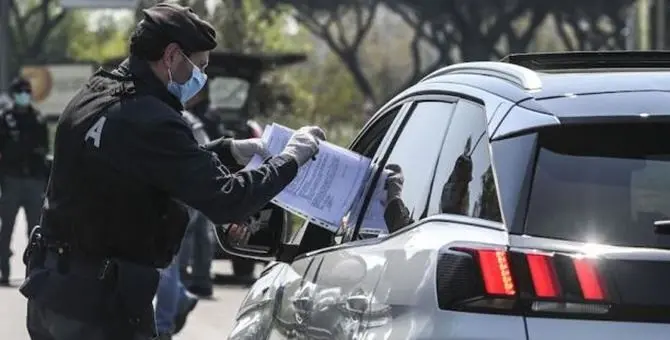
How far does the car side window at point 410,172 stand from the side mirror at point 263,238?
527 millimetres

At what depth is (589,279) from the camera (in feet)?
10.8

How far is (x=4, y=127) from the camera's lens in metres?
13.3

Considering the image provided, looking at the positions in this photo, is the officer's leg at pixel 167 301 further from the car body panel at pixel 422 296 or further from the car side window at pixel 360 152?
the car body panel at pixel 422 296

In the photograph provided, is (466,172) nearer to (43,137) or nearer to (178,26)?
(178,26)

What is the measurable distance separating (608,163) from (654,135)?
13cm

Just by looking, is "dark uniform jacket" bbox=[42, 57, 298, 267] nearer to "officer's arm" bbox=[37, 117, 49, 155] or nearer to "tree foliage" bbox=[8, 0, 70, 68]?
"officer's arm" bbox=[37, 117, 49, 155]

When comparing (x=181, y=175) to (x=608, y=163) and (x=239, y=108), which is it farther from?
(x=239, y=108)

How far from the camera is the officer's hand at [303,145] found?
443 centimetres

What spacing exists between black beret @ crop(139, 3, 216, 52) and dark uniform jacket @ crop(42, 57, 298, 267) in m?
0.12

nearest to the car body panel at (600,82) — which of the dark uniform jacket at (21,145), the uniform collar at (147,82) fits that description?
the uniform collar at (147,82)

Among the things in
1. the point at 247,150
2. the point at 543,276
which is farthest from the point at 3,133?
the point at 543,276

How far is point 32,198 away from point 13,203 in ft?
0.56

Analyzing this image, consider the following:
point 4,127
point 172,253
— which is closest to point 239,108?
point 4,127

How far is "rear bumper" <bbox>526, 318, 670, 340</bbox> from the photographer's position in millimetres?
3248
